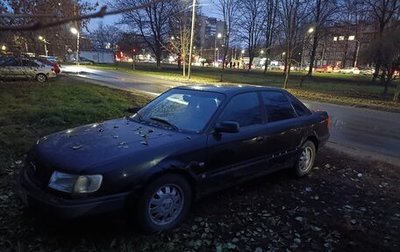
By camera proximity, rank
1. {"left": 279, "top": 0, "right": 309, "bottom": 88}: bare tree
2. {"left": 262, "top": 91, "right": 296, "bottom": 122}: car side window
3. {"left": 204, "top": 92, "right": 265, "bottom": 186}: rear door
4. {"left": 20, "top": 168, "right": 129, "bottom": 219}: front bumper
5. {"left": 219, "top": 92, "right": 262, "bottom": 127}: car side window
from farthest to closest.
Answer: {"left": 279, "top": 0, "right": 309, "bottom": 88}: bare tree < {"left": 262, "top": 91, "right": 296, "bottom": 122}: car side window < {"left": 219, "top": 92, "right": 262, "bottom": 127}: car side window < {"left": 204, "top": 92, "right": 265, "bottom": 186}: rear door < {"left": 20, "top": 168, "right": 129, "bottom": 219}: front bumper

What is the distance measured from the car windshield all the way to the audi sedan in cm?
1

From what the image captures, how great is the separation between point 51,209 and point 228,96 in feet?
8.11

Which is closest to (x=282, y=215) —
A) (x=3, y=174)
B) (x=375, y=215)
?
(x=375, y=215)

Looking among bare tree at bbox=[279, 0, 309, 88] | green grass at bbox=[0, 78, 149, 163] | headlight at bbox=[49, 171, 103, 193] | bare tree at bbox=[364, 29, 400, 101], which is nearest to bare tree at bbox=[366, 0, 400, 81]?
bare tree at bbox=[364, 29, 400, 101]

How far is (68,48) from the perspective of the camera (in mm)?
12133

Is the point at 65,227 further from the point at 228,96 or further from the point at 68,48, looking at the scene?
the point at 68,48

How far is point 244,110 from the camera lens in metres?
4.86

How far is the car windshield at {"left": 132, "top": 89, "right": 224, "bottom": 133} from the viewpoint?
14.5ft

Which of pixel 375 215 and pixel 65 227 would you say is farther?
pixel 375 215

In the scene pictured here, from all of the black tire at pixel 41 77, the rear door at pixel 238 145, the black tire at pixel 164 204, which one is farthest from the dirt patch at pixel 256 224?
the black tire at pixel 41 77

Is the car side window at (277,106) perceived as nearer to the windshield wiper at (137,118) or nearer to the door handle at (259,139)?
the door handle at (259,139)

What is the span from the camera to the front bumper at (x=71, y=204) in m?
3.24

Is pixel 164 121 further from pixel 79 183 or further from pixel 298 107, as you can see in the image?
pixel 298 107

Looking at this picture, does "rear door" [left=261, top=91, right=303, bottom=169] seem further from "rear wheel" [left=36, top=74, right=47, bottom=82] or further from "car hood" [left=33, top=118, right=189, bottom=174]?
"rear wheel" [left=36, top=74, right=47, bottom=82]
